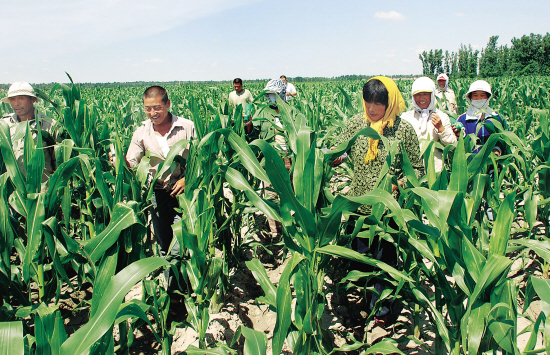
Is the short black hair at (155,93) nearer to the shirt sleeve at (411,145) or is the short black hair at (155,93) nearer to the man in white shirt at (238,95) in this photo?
the shirt sleeve at (411,145)

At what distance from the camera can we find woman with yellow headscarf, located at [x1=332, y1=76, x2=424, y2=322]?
2.12m

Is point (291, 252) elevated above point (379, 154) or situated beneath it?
situated beneath

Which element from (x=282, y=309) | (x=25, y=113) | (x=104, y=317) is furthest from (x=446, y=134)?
(x=25, y=113)

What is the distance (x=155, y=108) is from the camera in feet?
8.57

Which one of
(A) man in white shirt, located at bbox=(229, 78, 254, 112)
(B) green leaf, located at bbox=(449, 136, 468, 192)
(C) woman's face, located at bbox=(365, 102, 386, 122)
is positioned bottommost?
(B) green leaf, located at bbox=(449, 136, 468, 192)

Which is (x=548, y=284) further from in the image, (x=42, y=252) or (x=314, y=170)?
(x=42, y=252)

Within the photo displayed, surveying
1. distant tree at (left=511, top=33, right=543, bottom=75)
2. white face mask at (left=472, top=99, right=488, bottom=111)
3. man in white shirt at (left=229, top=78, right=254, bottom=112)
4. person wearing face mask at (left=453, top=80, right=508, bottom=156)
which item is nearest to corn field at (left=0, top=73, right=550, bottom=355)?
person wearing face mask at (left=453, top=80, right=508, bottom=156)

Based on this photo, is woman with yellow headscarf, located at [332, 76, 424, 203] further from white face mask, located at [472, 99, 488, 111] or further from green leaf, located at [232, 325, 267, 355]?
white face mask, located at [472, 99, 488, 111]

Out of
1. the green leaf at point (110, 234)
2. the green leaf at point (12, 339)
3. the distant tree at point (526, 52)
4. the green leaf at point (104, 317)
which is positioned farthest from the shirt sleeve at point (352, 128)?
the distant tree at point (526, 52)

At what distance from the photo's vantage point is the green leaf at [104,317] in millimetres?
1035

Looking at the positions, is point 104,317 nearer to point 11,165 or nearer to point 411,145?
point 11,165

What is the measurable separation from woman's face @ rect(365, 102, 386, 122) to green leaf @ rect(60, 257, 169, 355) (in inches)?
62.1

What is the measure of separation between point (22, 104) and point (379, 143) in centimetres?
282

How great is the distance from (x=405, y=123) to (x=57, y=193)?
201cm
